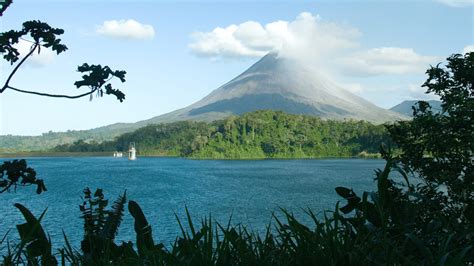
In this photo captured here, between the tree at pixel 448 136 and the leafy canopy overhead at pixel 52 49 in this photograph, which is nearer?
the leafy canopy overhead at pixel 52 49

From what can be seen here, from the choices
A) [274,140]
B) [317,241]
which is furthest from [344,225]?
[274,140]

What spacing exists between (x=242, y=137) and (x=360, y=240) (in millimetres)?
190468

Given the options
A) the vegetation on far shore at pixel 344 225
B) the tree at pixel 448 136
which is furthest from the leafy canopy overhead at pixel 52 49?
the tree at pixel 448 136

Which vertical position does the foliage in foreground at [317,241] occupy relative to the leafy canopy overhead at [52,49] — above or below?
below

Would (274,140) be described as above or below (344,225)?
above

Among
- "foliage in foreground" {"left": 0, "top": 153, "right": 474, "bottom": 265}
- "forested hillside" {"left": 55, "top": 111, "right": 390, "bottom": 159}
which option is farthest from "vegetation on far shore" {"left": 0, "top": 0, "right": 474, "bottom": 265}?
"forested hillside" {"left": 55, "top": 111, "right": 390, "bottom": 159}

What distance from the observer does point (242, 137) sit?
193000mm

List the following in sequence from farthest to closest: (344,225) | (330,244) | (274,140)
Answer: (274,140)
(344,225)
(330,244)

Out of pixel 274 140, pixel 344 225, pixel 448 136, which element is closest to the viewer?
pixel 344 225

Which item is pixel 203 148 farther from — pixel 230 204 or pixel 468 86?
pixel 468 86

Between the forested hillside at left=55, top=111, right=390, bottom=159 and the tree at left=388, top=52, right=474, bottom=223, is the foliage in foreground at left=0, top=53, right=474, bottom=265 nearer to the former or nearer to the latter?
the tree at left=388, top=52, right=474, bottom=223

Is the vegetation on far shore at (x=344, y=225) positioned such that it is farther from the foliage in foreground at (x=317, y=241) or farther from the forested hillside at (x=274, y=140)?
the forested hillside at (x=274, y=140)

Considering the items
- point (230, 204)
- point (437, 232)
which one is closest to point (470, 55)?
point (437, 232)

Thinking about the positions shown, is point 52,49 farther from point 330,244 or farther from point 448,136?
point 448,136
